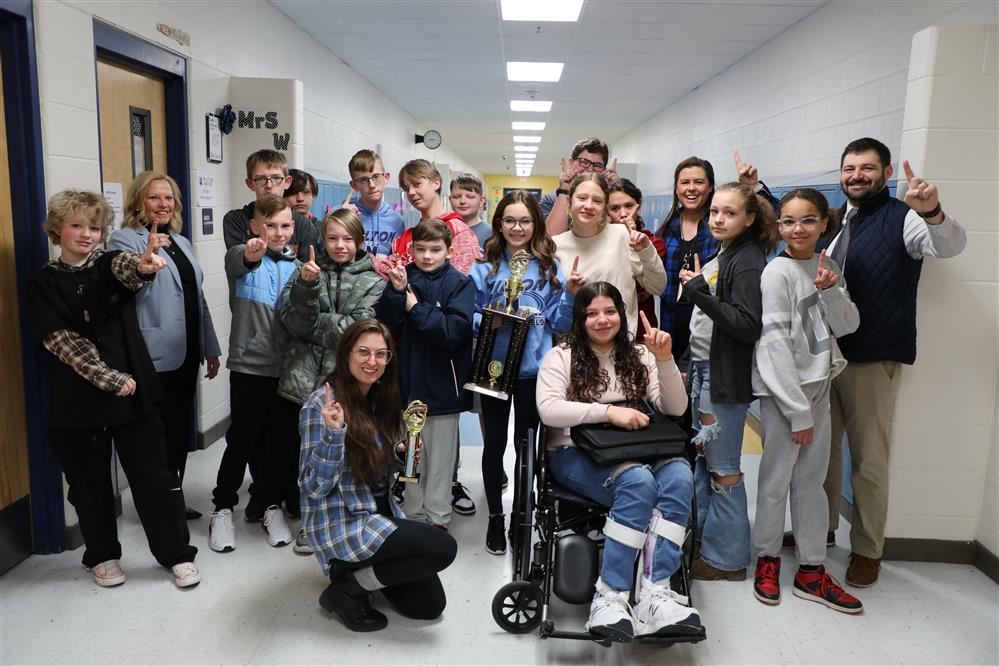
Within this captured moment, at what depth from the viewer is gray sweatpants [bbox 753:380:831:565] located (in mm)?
2623

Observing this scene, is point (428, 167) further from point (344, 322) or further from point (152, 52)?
→ point (152, 52)

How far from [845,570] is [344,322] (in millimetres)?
2166

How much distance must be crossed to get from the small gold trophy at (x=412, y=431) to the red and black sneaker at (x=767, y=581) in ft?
4.29

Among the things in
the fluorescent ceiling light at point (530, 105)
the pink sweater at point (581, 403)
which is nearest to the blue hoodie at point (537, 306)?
the pink sweater at point (581, 403)

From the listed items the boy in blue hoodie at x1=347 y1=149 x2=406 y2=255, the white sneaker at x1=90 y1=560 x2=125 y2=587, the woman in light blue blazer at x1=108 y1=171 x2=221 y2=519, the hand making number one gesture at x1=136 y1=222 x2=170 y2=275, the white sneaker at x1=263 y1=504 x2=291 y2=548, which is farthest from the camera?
the boy in blue hoodie at x1=347 y1=149 x2=406 y2=255

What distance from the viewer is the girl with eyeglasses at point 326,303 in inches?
110

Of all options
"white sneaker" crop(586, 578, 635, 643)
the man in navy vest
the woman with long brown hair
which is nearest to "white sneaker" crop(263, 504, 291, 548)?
the woman with long brown hair

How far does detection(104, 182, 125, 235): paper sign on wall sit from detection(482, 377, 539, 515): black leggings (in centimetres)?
177

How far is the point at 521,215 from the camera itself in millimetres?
2812

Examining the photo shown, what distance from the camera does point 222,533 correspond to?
9.57 ft

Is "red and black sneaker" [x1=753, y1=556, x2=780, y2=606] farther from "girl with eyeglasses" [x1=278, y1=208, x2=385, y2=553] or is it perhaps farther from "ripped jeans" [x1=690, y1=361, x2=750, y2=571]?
"girl with eyeglasses" [x1=278, y1=208, x2=385, y2=553]

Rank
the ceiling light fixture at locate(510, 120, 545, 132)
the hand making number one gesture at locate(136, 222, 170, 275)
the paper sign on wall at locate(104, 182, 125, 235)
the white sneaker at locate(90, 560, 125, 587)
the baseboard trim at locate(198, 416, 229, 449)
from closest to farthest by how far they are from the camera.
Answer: the hand making number one gesture at locate(136, 222, 170, 275) < the white sneaker at locate(90, 560, 125, 587) < the paper sign on wall at locate(104, 182, 125, 235) < the baseboard trim at locate(198, 416, 229, 449) < the ceiling light fixture at locate(510, 120, 545, 132)

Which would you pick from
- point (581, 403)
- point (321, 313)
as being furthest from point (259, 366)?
point (581, 403)

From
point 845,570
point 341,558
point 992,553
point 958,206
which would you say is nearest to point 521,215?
point 341,558
